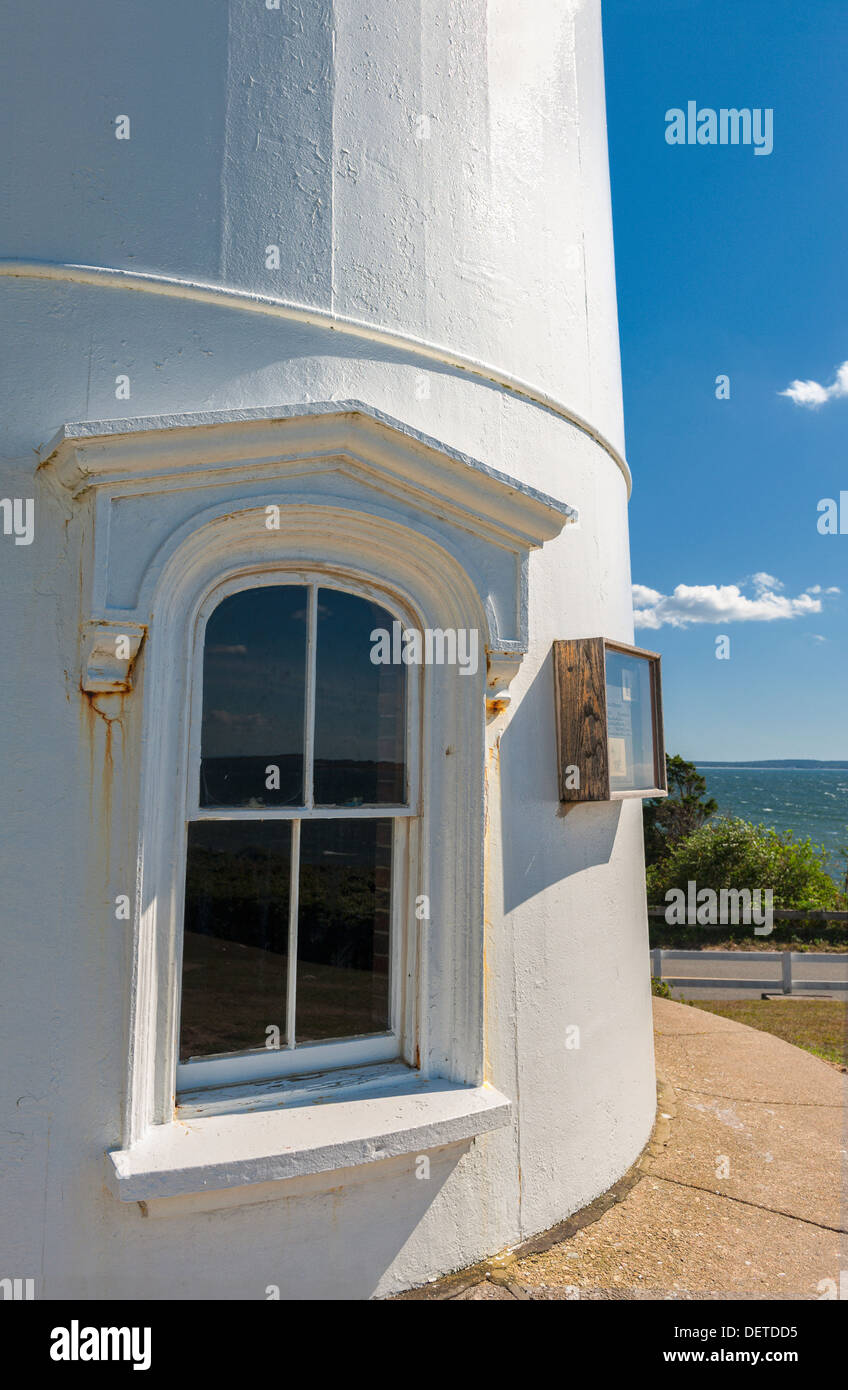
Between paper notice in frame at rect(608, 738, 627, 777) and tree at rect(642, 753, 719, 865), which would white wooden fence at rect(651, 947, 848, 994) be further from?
tree at rect(642, 753, 719, 865)

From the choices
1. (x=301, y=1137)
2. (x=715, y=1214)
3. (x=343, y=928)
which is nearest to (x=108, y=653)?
(x=343, y=928)

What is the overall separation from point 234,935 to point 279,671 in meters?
1.04

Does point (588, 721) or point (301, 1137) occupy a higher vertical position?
point (588, 721)

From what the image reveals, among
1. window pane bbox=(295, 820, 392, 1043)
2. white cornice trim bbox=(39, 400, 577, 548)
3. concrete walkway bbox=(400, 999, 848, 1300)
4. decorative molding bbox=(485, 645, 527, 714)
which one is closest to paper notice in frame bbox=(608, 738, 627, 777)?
decorative molding bbox=(485, 645, 527, 714)

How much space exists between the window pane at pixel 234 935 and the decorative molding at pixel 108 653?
2.17 feet

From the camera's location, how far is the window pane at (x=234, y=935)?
3365 millimetres

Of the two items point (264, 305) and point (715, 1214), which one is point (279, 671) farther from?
point (715, 1214)

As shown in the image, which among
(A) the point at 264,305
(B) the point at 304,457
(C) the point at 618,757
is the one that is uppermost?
(A) the point at 264,305

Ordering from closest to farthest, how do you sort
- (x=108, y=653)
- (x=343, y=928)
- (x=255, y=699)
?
1. (x=108, y=653)
2. (x=255, y=699)
3. (x=343, y=928)

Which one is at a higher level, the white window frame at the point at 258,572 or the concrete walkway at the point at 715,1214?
the white window frame at the point at 258,572

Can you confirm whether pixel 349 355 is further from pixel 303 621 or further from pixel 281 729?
pixel 281 729

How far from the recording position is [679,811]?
82.1 ft

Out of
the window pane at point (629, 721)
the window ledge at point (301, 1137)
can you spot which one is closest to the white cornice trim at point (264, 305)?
the window pane at point (629, 721)

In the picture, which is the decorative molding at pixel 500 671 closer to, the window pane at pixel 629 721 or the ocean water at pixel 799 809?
the window pane at pixel 629 721
